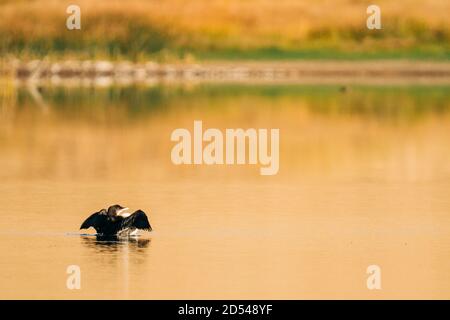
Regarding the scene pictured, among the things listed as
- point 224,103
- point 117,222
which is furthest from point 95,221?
point 224,103

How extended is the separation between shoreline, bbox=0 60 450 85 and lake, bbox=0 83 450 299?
75.0 meters

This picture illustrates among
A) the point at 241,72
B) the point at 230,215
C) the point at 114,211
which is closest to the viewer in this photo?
the point at 114,211

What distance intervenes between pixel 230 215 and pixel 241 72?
445ft

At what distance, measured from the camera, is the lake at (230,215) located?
18.7 metres

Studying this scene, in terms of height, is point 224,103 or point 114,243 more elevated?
point 224,103

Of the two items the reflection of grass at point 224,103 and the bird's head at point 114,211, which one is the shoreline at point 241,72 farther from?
the bird's head at point 114,211

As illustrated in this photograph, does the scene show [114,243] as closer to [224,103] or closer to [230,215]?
[230,215]

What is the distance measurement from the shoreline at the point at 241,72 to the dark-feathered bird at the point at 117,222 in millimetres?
92503

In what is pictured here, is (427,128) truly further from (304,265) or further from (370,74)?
(370,74)

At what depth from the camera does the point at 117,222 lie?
21.3 metres

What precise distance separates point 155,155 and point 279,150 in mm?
3650

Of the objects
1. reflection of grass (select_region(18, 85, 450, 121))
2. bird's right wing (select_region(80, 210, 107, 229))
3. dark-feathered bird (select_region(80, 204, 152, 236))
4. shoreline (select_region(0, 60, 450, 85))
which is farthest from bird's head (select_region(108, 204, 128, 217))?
shoreline (select_region(0, 60, 450, 85))

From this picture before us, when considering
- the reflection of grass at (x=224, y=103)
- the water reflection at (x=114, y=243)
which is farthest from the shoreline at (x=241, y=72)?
the water reflection at (x=114, y=243)

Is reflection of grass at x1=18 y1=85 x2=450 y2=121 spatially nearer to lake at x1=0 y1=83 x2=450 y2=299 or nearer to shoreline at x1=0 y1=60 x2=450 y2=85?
lake at x1=0 y1=83 x2=450 y2=299
